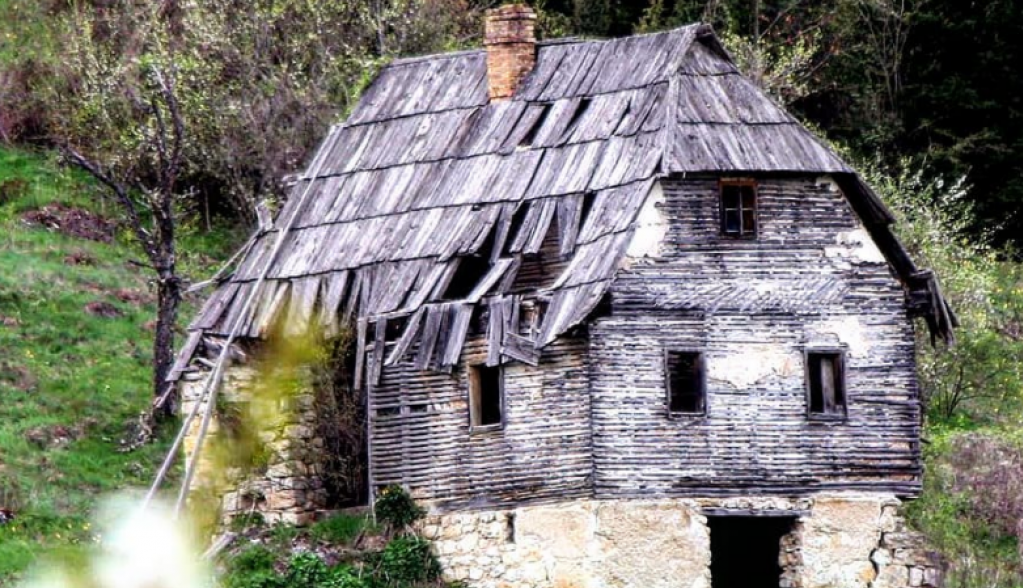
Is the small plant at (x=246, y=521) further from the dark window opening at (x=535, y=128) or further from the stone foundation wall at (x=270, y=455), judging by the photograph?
the dark window opening at (x=535, y=128)

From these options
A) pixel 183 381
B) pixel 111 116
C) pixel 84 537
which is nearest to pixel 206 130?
pixel 111 116

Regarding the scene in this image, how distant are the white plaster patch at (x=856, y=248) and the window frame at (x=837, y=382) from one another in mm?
1378

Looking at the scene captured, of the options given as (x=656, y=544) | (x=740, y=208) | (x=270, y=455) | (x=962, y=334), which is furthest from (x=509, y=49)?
(x=962, y=334)

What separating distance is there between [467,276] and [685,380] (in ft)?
12.9

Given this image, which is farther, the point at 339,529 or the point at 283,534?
the point at 283,534

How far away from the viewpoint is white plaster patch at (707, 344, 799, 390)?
38594 millimetres

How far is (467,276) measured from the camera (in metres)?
40.5

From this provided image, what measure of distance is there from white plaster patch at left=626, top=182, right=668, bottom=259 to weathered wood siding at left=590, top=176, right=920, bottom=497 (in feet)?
0.14

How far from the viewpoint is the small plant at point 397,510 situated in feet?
130

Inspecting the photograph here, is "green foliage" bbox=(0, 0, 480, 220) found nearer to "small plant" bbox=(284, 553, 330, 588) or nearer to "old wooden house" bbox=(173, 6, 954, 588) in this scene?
"old wooden house" bbox=(173, 6, 954, 588)

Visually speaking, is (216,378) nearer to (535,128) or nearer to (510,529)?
(510,529)

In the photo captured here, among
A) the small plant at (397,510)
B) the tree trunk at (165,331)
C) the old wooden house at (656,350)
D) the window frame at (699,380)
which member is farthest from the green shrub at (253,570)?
the tree trunk at (165,331)

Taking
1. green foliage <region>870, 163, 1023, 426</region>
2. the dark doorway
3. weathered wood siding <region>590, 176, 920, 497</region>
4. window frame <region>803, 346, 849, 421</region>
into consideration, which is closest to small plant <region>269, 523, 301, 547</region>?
weathered wood siding <region>590, 176, 920, 497</region>

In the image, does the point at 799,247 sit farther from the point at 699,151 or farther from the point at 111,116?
the point at 111,116
